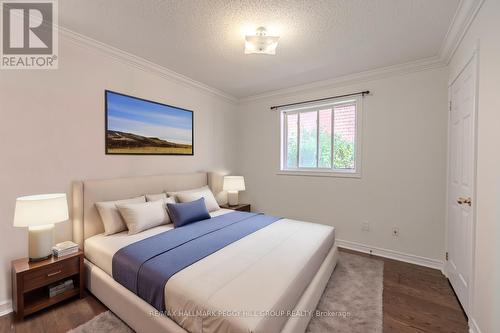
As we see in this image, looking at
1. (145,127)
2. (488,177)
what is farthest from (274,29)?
(488,177)

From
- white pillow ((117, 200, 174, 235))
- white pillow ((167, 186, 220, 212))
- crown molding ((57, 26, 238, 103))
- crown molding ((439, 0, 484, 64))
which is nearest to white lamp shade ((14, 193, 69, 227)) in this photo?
white pillow ((117, 200, 174, 235))

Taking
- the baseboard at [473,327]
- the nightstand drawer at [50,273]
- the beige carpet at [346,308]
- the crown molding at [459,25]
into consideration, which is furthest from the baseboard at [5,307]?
the crown molding at [459,25]

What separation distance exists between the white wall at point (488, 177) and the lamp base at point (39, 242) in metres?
3.27

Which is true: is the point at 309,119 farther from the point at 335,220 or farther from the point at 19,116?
the point at 19,116

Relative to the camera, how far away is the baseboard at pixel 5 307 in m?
1.83

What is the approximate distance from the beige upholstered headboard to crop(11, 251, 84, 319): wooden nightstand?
1.02 feet

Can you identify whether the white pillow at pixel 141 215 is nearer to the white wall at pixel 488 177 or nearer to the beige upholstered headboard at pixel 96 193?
the beige upholstered headboard at pixel 96 193

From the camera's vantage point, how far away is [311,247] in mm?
1990

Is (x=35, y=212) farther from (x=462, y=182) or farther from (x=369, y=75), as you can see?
(x=369, y=75)

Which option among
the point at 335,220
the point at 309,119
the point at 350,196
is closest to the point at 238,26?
the point at 309,119

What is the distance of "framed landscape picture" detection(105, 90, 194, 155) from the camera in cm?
257

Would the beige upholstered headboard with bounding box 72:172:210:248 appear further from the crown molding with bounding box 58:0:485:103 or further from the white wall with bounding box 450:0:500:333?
the white wall with bounding box 450:0:500:333

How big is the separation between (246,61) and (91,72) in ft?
5.76

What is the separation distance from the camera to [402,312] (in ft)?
6.12
